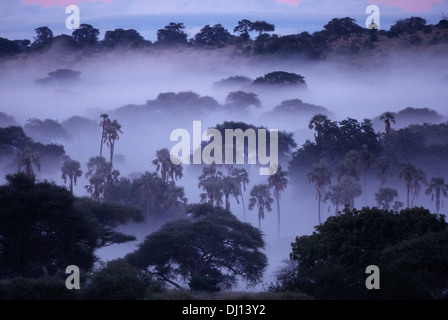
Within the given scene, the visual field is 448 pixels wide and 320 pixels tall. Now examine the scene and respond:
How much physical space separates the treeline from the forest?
0.63 m

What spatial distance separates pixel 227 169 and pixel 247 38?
92683mm

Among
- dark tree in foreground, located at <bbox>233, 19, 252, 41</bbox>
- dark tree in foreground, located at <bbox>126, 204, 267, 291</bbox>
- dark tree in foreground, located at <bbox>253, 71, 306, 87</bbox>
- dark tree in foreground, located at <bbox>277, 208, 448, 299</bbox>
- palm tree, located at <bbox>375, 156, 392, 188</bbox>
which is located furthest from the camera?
dark tree in foreground, located at <bbox>233, 19, 252, 41</bbox>

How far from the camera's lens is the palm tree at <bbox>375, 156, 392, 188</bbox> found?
264ft

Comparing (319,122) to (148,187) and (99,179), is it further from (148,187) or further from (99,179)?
(99,179)

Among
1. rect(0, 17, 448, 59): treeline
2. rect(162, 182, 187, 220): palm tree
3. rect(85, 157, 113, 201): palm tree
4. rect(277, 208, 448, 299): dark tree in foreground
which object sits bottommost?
rect(277, 208, 448, 299): dark tree in foreground

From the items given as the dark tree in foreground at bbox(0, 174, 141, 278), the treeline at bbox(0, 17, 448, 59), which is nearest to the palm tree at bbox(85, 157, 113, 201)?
the dark tree in foreground at bbox(0, 174, 141, 278)

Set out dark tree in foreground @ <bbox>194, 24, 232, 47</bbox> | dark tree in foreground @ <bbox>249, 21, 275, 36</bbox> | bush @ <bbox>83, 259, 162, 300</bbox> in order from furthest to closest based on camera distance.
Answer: dark tree in foreground @ <bbox>194, 24, 232, 47</bbox>
dark tree in foreground @ <bbox>249, 21, 275, 36</bbox>
bush @ <bbox>83, 259, 162, 300</bbox>

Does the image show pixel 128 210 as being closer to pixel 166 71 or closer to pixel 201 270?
pixel 201 270

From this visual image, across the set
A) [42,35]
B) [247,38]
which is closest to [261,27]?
[247,38]

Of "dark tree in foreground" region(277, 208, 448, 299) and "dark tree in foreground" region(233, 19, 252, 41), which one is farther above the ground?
"dark tree in foreground" region(233, 19, 252, 41)

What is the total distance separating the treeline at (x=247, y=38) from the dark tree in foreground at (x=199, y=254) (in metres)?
117

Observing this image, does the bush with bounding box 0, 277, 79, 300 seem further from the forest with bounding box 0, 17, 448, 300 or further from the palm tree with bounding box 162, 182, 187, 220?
the palm tree with bounding box 162, 182, 187, 220

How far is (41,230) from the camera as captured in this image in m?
36.1

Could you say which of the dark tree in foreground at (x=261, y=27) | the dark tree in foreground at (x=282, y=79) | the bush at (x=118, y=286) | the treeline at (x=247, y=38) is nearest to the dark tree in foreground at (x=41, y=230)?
the bush at (x=118, y=286)
